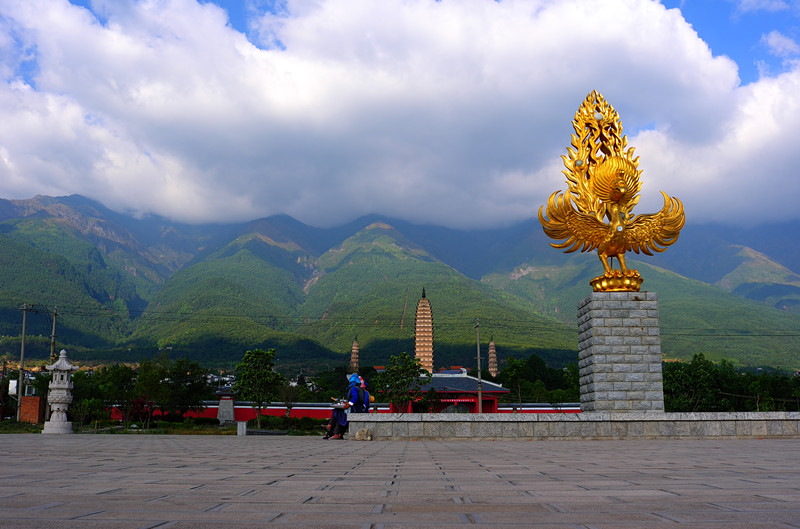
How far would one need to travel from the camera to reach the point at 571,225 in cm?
2078

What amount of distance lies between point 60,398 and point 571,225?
894 inches

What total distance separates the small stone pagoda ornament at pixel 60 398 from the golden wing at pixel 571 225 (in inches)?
825

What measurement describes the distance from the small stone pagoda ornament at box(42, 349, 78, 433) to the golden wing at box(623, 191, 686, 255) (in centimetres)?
2334

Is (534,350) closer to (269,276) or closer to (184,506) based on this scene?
(184,506)

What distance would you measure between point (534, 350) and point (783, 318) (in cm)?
5629

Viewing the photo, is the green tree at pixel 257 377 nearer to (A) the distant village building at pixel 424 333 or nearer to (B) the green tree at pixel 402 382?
(B) the green tree at pixel 402 382

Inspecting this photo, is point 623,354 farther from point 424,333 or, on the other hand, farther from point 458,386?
point 424,333

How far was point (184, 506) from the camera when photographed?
3.77m

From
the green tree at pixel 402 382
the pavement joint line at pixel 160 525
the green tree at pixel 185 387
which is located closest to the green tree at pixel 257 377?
the green tree at pixel 185 387

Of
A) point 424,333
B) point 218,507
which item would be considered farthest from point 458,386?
point 218,507

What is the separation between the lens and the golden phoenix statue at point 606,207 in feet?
68.0

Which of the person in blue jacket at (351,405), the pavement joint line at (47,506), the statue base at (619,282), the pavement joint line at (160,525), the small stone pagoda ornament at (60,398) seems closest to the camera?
the pavement joint line at (160,525)

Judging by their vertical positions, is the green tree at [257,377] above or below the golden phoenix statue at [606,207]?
below

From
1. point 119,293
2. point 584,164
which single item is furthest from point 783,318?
point 119,293
